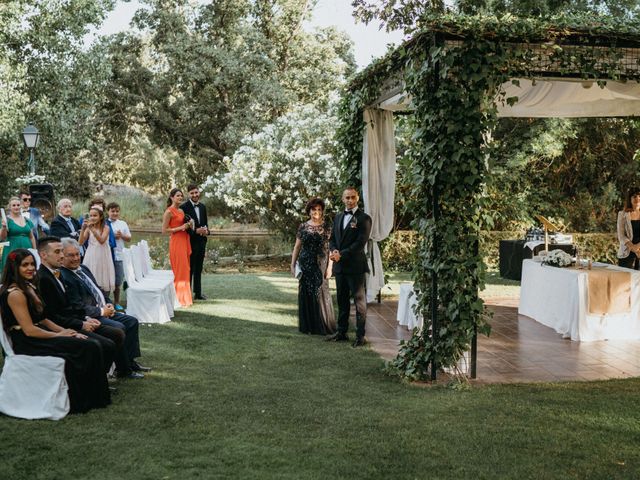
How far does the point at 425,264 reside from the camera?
6.20m

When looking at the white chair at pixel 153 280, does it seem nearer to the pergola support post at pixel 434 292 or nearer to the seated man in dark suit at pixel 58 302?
the seated man in dark suit at pixel 58 302

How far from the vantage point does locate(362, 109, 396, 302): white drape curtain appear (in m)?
9.20

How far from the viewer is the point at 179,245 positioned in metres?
10.1

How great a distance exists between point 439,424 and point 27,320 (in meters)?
3.08

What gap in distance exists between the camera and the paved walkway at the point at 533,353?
643cm

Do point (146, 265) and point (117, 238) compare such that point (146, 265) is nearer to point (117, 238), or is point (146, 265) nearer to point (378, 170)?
point (117, 238)

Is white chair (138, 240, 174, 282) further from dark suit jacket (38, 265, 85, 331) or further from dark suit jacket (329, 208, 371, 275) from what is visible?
dark suit jacket (38, 265, 85, 331)

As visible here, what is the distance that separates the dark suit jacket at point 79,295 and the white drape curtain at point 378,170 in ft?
13.7

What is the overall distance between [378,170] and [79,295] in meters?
4.61

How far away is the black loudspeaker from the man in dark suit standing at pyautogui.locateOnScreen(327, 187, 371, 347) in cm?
526

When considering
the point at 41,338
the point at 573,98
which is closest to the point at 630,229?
the point at 573,98

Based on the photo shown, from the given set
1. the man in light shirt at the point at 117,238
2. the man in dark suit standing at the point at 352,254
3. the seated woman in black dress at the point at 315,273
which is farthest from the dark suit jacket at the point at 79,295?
the man in light shirt at the point at 117,238

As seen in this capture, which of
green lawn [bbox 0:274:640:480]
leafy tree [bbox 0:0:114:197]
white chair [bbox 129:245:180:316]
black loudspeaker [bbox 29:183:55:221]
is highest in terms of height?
leafy tree [bbox 0:0:114:197]

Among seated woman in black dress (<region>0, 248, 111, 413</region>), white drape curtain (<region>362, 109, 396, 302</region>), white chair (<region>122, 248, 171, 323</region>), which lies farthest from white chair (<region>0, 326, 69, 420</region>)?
white drape curtain (<region>362, 109, 396, 302</region>)
